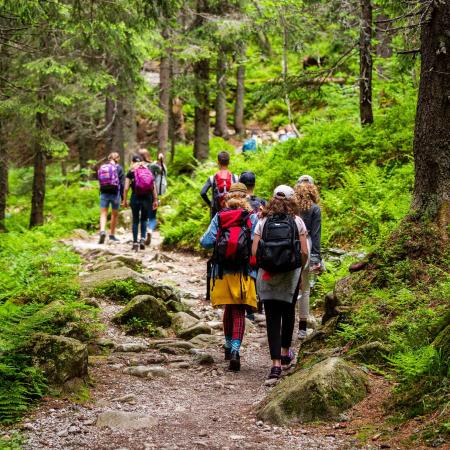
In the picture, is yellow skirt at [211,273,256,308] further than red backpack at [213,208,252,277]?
Yes

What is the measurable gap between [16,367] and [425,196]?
475cm

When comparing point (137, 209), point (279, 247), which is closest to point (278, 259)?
point (279, 247)

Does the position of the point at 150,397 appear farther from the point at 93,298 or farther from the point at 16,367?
the point at 93,298

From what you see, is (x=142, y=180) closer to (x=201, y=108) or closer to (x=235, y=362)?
(x=235, y=362)

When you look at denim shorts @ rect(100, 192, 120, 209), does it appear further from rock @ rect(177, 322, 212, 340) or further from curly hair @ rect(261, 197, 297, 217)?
curly hair @ rect(261, 197, 297, 217)

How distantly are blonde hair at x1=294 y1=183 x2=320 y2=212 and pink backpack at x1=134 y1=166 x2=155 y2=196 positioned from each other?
573 cm

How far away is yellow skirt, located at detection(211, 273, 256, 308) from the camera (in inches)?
282

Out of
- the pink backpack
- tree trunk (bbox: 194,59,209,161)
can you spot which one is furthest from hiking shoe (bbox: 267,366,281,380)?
tree trunk (bbox: 194,59,209,161)

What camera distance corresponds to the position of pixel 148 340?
8203 mm

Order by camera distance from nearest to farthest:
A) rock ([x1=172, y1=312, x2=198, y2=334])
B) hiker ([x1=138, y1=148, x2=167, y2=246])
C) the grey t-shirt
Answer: the grey t-shirt < rock ([x1=172, y1=312, x2=198, y2=334]) < hiker ([x1=138, y1=148, x2=167, y2=246])

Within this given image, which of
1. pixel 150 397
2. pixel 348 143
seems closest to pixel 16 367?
pixel 150 397

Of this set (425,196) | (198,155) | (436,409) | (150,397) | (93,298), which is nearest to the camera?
(436,409)

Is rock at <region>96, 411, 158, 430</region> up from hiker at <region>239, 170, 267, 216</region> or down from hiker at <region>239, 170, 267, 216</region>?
down

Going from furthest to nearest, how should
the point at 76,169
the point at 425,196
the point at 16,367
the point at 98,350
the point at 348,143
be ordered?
1. the point at 76,169
2. the point at 348,143
3. the point at 98,350
4. the point at 425,196
5. the point at 16,367
